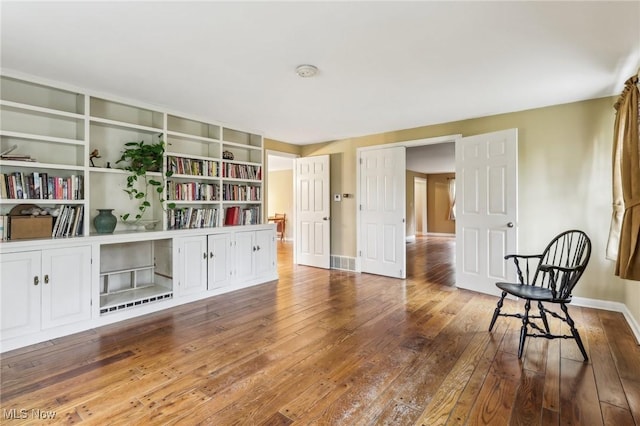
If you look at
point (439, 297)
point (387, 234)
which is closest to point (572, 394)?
point (439, 297)

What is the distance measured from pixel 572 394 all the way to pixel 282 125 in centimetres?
407

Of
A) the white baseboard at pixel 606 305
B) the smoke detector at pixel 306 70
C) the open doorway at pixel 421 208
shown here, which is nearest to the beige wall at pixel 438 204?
the open doorway at pixel 421 208

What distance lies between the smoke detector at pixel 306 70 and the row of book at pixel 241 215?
2.36 meters

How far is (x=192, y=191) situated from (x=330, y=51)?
254cm

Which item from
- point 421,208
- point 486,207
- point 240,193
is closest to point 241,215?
point 240,193

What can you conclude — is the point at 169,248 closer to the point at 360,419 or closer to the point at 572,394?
the point at 360,419

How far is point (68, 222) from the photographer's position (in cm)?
294

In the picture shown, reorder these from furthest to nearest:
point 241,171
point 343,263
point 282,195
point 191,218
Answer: point 282,195 < point 343,263 < point 241,171 < point 191,218

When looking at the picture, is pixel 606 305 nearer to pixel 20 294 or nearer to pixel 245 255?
pixel 245 255

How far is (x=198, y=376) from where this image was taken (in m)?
2.10

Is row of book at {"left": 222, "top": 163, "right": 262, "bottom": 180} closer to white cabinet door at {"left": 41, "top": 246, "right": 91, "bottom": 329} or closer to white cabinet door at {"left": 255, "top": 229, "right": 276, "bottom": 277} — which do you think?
white cabinet door at {"left": 255, "top": 229, "right": 276, "bottom": 277}

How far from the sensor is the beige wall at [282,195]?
995 cm

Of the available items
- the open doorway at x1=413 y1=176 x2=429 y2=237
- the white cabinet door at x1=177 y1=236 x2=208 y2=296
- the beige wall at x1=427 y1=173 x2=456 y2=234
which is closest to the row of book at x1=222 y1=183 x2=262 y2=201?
the white cabinet door at x1=177 y1=236 x2=208 y2=296

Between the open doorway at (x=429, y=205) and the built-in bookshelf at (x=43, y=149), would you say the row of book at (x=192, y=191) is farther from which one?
the open doorway at (x=429, y=205)
